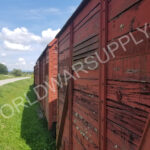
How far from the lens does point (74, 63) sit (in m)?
2.79

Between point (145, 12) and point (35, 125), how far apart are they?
773 cm

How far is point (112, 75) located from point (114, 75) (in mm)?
36

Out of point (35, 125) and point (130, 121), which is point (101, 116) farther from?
point (35, 125)

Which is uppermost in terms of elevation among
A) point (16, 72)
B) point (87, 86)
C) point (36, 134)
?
point (16, 72)

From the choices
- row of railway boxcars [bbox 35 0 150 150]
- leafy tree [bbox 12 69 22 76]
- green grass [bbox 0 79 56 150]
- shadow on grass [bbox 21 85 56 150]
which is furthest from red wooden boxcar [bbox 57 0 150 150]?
leafy tree [bbox 12 69 22 76]

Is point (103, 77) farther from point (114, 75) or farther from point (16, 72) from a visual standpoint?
point (16, 72)

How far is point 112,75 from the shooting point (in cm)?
145

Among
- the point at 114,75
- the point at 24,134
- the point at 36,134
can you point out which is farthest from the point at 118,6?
the point at 24,134

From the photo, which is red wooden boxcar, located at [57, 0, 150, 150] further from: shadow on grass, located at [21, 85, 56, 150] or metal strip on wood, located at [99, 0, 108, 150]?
shadow on grass, located at [21, 85, 56, 150]

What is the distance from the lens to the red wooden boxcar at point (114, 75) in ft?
3.52

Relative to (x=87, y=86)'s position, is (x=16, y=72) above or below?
above

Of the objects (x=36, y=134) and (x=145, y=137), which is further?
(x=36, y=134)

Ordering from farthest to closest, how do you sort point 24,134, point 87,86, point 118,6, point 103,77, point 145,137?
point 24,134, point 87,86, point 103,77, point 118,6, point 145,137

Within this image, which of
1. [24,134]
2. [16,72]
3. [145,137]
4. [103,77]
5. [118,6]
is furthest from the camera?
[16,72]
